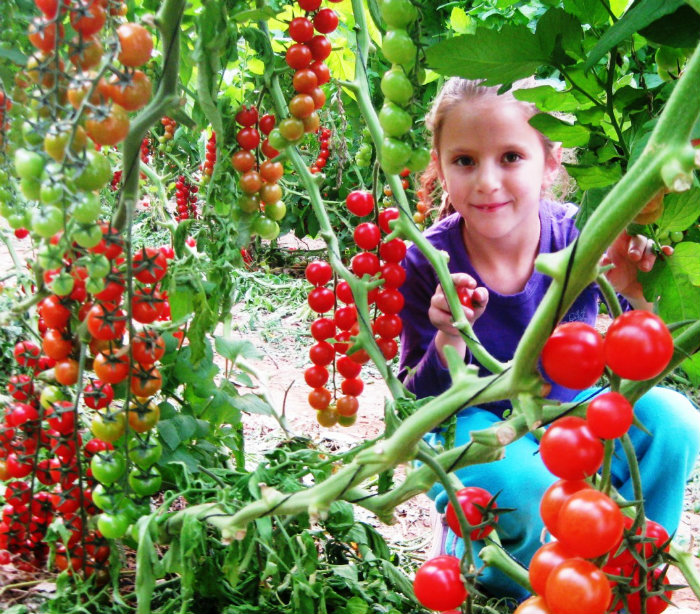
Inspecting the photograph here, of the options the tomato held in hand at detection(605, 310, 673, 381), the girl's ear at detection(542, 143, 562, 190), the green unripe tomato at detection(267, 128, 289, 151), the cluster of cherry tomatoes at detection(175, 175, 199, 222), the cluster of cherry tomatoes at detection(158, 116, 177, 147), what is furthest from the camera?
the cluster of cherry tomatoes at detection(175, 175, 199, 222)

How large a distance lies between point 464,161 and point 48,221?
98 cm

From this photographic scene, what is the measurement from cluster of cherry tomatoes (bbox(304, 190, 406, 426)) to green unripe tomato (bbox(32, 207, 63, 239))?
0.47 m

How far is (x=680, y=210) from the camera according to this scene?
649 mm

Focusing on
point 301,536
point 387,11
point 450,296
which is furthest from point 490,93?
point 301,536

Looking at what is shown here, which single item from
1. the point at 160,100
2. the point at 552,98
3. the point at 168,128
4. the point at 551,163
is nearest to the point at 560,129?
the point at 552,98

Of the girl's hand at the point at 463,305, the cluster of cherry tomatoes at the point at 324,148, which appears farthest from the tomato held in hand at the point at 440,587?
the cluster of cherry tomatoes at the point at 324,148

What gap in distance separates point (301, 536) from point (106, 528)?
259 mm

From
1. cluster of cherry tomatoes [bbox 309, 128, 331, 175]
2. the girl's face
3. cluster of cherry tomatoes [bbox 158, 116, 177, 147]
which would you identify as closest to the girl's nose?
the girl's face

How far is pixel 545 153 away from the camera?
1.46 m

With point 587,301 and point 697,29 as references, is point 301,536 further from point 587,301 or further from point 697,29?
point 587,301

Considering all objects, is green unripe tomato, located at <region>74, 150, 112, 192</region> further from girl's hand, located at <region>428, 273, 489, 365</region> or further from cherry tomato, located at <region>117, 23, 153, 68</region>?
girl's hand, located at <region>428, 273, 489, 365</region>

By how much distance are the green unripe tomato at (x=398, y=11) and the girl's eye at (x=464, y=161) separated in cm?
70

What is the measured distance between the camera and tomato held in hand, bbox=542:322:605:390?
412 millimetres

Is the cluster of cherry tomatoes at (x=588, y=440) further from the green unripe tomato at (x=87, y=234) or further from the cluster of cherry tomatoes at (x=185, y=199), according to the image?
the cluster of cherry tomatoes at (x=185, y=199)
